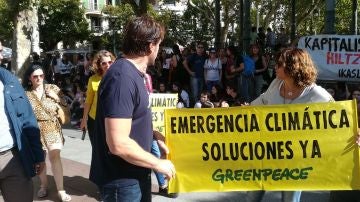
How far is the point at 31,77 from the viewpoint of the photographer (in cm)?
482

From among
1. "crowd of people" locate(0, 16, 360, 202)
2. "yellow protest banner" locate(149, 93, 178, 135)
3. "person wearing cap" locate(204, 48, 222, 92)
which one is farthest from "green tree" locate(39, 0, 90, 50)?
"crowd of people" locate(0, 16, 360, 202)

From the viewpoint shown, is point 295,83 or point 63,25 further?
point 63,25

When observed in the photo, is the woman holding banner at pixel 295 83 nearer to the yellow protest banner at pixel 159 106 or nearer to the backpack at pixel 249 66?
the yellow protest banner at pixel 159 106

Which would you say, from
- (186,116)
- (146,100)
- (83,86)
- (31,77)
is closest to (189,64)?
(83,86)

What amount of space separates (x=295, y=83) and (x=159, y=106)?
8.22 feet

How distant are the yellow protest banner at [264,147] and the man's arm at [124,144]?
3.85ft

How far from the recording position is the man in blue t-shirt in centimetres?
238

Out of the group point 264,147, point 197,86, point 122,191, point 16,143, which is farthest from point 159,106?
point 197,86

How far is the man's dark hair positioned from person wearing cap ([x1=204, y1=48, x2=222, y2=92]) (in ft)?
28.1

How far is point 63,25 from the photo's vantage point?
42.7 metres

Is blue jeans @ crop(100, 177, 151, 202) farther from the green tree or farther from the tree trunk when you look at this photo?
the green tree

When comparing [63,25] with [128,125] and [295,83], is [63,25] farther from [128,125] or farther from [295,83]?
[128,125]

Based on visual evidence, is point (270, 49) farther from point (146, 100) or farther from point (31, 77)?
point (146, 100)

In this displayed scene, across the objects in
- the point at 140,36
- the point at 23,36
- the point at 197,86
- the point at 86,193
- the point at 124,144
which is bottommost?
the point at 86,193
